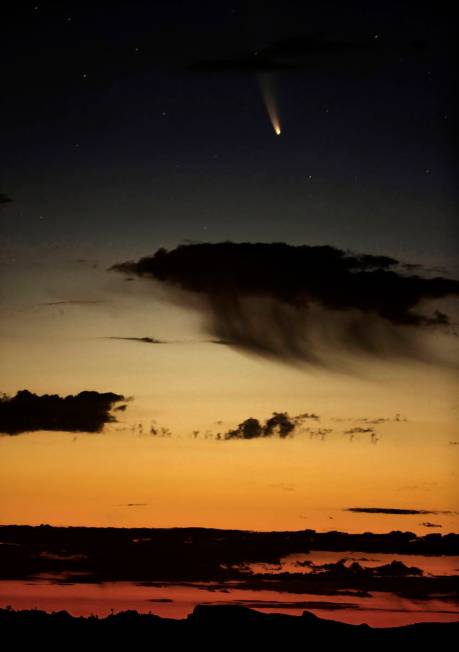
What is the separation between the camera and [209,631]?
13012cm

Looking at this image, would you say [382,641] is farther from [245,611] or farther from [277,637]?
[245,611]

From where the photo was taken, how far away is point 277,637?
131000mm

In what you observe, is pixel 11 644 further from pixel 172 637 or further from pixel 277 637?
pixel 277 637

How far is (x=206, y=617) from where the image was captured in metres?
137

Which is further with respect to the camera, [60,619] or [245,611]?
[245,611]

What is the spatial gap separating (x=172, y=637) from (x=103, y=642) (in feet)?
27.2

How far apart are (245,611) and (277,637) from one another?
1238 cm

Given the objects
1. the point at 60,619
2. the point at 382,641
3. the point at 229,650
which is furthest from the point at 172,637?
the point at 382,641

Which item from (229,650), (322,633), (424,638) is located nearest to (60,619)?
(229,650)

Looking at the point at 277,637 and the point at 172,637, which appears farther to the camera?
the point at 277,637

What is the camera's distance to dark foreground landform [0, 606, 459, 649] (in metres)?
116

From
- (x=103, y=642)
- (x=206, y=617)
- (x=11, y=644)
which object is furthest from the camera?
(x=206, y=617)

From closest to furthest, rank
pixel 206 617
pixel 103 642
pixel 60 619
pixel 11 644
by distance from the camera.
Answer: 1. pixel 11 644
2. pixel 103 642
3. pixel 60 619
4. pixel 206 617

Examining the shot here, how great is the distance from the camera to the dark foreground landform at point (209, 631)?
380 feet
